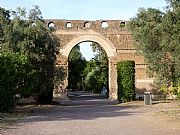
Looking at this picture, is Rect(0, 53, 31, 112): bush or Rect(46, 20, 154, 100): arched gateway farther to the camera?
Rect(46, 20, 154, 100): arched gateway

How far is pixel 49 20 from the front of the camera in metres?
44.3

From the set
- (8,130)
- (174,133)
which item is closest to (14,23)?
(8,130)

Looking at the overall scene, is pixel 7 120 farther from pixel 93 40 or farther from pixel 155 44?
pixel 93 40

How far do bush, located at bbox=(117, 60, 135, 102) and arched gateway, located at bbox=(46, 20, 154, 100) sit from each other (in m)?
11.1

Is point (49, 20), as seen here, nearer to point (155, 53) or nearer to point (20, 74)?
point (155, 53)

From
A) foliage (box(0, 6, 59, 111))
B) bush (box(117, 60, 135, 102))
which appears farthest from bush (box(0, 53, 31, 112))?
bush (box(117, 60, 135, 102))

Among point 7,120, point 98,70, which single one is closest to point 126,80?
point 7,120

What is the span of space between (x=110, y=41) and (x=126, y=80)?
492 inches

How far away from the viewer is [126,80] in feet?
109

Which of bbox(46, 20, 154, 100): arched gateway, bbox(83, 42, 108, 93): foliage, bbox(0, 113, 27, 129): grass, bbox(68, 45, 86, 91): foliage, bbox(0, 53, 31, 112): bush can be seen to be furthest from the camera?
bbox(68, 45, 86, 91): foliage

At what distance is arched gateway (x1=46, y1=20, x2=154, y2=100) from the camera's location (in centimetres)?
4466

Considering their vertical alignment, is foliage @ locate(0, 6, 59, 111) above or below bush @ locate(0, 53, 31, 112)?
above

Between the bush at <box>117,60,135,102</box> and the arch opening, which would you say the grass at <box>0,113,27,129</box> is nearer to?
the bush at <box>117,60,135,102</box>

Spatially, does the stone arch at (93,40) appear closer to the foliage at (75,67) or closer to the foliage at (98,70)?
the foliage at (98,70)
